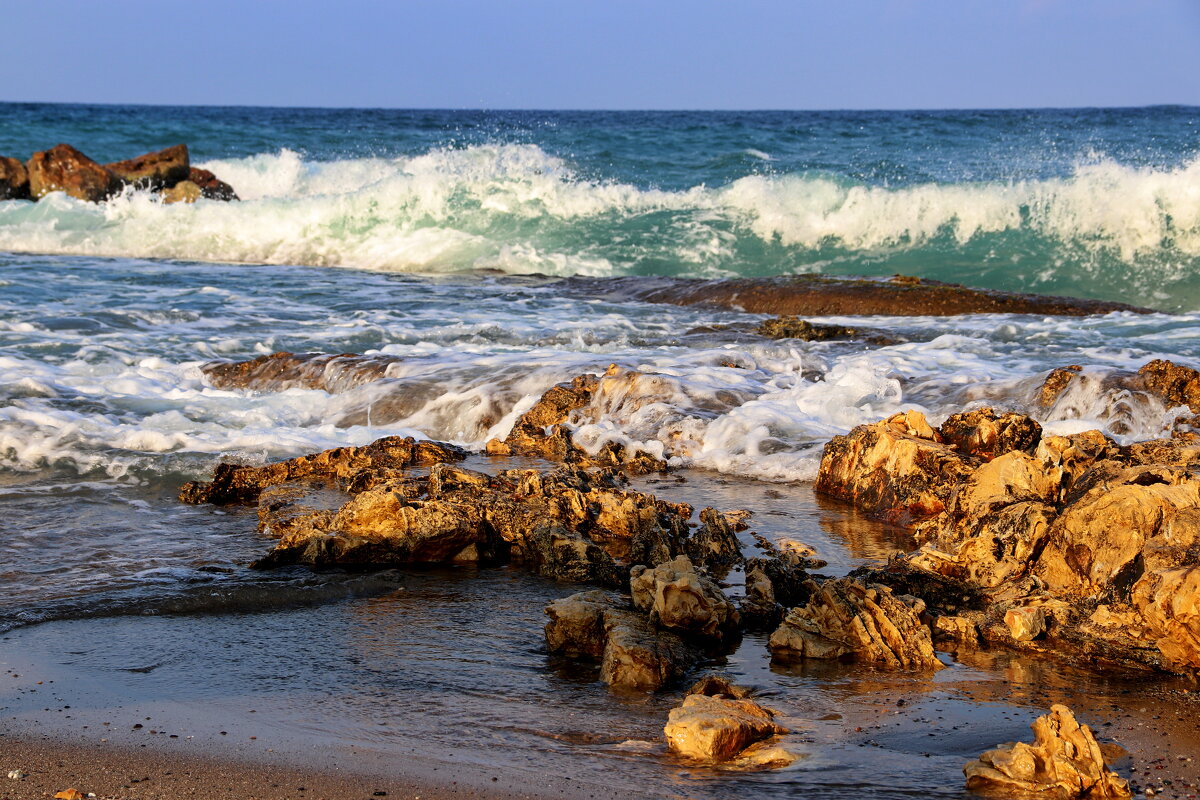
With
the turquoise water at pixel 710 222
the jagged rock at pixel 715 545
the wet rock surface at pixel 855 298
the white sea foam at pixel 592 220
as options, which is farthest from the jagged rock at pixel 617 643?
the white sea foam at pixel 592 220

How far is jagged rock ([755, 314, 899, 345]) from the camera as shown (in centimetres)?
827

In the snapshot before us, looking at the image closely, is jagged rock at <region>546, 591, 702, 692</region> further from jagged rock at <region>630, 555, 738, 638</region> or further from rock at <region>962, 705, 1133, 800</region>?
rock at <region>962, 705, 1133, 800</region>

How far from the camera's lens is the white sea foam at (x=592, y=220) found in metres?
14.5

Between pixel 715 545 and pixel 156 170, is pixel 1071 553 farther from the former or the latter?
pixel 156 170

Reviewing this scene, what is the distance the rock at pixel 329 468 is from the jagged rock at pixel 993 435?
2.42 m

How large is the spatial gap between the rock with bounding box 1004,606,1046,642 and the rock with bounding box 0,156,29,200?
59.7 feet

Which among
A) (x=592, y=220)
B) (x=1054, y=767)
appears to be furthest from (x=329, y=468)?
(x=592, y=220)

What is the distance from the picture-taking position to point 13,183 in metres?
17.9

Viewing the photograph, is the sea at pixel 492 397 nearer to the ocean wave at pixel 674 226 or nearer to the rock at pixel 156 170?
the ocean wave at pixel 674 226

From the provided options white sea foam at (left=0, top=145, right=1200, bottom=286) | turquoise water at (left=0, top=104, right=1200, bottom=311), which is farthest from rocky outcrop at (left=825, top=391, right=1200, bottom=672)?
white sea foam at (left=0, top=145, right=1200, bottom=286)

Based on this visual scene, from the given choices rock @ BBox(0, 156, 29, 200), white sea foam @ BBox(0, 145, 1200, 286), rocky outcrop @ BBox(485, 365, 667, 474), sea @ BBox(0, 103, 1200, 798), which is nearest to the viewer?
sea @ BBox(0, 103, 1200, 798)

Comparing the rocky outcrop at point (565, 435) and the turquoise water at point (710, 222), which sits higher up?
the turquoise water at point (710, 222)

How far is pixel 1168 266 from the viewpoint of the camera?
13.1 metres

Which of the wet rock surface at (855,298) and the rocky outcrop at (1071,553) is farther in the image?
the wet rock surface at (855,298)
